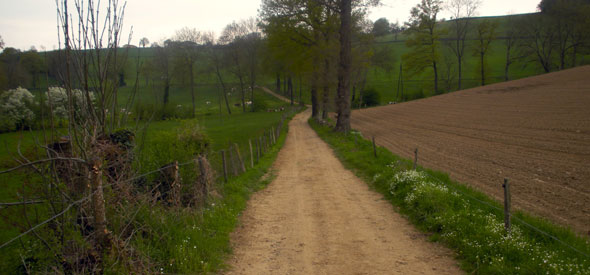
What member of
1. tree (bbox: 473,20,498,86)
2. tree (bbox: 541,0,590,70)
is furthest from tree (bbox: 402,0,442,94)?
tree (bbox: 541,0,590,70)

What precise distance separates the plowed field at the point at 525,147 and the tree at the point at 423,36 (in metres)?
30.1

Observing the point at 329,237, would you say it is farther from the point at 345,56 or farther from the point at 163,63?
the point at 163,63

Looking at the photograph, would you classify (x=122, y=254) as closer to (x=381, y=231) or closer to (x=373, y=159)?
(x=381, y=231)

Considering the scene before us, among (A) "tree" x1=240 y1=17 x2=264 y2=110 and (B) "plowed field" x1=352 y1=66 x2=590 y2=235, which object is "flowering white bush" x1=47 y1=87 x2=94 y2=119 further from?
(A) "tree" x1=240 y1=17 x2=264 y2=110

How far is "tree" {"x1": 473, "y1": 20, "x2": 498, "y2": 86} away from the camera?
205 feet

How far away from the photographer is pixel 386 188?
1068 centimetres

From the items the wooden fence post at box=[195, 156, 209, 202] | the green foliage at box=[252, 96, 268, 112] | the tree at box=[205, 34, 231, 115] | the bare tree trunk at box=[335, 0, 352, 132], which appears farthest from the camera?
the green foliage at box=[252, 96, 268, 112]

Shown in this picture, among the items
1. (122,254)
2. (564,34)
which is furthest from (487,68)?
(122,254)

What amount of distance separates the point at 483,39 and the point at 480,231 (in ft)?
223

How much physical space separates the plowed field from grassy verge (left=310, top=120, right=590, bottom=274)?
131 cm

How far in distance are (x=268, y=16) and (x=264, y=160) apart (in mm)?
19645

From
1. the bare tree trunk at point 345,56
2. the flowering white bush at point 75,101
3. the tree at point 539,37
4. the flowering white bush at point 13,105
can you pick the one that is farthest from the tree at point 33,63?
the tree at point 539,37

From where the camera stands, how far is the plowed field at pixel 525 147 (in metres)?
9.12

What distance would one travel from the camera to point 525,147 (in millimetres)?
16016
